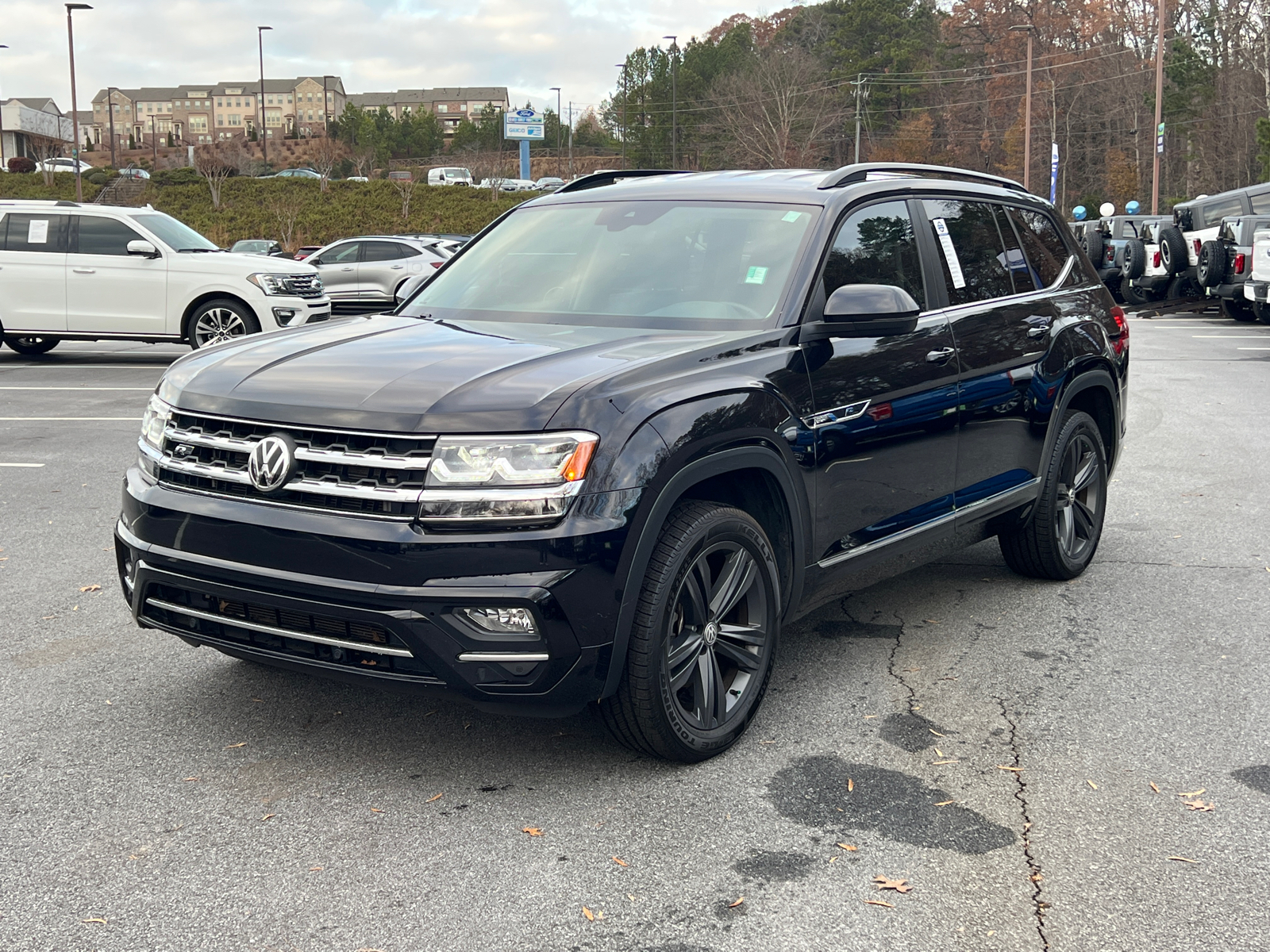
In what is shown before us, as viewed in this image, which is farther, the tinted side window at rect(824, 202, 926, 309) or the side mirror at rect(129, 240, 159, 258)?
the side mirror at rect(129, 240, 159, 258)

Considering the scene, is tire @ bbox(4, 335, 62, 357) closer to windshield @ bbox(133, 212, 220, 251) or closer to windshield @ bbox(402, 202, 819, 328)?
windshield @ bbox(133, 212, 220, 251)

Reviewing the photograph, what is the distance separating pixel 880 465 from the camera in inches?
175

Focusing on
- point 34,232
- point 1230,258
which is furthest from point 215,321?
point 1230,258

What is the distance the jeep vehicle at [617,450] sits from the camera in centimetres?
332

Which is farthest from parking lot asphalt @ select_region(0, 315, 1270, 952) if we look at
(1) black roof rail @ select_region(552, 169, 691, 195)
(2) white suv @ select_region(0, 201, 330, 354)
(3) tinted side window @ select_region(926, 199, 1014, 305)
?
(2) white suv @ select_region(0, 201, 330, 354)

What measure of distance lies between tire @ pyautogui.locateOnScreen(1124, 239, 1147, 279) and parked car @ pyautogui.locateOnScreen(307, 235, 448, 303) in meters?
13.1

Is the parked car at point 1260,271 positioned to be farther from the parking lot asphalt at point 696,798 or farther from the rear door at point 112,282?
the rear door at point 112,282

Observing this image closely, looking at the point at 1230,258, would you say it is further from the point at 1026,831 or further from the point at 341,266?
the point at 1026,831

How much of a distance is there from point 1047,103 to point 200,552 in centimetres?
8530

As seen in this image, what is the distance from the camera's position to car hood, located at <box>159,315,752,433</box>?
3367 mm

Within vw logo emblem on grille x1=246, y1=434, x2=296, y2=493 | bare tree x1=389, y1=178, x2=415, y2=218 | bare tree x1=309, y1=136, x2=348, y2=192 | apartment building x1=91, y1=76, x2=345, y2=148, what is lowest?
vw logo emblem on grille x1=246, y1=434, x2=296, y2=493

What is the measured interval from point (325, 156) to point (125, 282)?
55479mm

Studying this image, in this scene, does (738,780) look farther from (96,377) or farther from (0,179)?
(0,179)

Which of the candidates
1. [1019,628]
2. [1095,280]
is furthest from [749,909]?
[1095,280]
